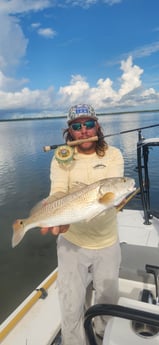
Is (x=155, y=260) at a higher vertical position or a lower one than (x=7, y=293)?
higher

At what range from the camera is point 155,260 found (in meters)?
4.11

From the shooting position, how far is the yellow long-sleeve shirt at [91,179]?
10.1 ft

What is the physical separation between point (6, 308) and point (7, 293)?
72 cm

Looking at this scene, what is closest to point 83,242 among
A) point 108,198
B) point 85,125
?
point 108,198

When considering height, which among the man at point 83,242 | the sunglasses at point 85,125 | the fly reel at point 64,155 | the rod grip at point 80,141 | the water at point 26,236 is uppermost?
the sunglasses at point 85,125

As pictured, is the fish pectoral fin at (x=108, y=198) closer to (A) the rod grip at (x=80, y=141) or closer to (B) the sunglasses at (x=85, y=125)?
(A) the rod grip at (x=80, y=141)

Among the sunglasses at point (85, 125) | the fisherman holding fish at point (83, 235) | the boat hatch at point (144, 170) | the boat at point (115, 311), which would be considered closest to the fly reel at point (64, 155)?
the fisherman holding fish at point (83, 235)

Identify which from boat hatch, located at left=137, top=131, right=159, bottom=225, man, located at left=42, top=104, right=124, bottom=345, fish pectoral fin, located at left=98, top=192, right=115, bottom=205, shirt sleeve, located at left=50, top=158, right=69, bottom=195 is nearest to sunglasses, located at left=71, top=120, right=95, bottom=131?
man, located at left=42, top=104, right=124, bottom=345

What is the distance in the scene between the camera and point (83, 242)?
3150mm

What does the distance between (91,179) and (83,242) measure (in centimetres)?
70

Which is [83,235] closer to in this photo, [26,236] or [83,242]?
[83,242]

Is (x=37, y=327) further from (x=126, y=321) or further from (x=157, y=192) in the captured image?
(x=157, y=192)

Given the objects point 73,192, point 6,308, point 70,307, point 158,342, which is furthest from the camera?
point 6,308

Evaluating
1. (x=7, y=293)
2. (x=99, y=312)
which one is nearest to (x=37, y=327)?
(x=99, y=312)
